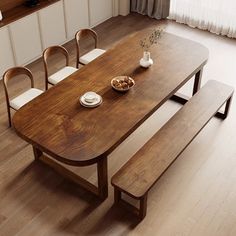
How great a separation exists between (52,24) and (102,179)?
2.79m

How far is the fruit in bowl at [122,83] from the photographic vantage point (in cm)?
364

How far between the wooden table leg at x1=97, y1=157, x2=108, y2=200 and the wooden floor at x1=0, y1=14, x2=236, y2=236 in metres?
0.08

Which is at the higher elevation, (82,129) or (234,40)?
(82,129)

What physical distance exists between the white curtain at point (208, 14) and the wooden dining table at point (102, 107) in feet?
5.94

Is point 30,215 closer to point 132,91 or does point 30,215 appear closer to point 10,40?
point 132,91

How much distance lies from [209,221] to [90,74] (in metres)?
1.76

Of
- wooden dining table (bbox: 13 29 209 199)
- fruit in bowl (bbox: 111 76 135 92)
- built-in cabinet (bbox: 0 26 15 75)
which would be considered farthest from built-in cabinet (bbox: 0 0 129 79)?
fruit in bowl (bbox: 111 76 135 92)

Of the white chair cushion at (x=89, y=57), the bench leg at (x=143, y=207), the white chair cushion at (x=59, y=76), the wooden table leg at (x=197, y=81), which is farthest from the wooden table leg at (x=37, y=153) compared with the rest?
the wooden table leg at (x=197, y=81)

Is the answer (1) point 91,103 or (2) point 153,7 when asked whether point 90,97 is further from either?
(2) point 153,7

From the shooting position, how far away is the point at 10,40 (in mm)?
4906

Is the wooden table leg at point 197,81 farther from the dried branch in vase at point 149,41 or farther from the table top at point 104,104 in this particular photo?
the dried branch in vase at point 149,41

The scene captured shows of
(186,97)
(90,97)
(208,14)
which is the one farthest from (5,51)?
(208,14)


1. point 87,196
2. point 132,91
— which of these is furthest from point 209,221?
point 132,91

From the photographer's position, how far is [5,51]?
16.1 feet
